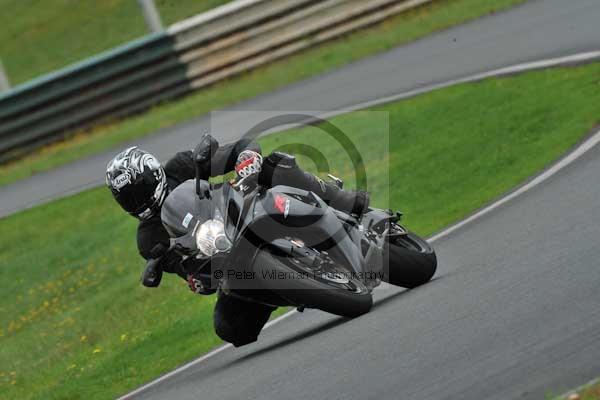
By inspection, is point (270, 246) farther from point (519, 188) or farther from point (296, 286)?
point (519, 188)

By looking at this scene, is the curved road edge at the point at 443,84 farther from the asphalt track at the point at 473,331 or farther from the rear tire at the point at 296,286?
the rear tire at the point at 296,286

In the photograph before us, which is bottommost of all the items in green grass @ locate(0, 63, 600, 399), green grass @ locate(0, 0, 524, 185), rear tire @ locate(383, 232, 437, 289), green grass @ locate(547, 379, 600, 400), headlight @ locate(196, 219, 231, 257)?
green grass @ locate(0, 63, 600, 399)

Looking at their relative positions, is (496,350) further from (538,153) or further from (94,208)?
(94,208)

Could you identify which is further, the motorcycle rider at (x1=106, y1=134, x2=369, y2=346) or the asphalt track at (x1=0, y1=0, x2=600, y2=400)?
the motorcycle rider at (x1=106, y1=134, x2=369, y2=346)

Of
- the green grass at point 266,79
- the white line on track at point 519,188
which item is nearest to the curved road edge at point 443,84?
the white line on track at point 519,188

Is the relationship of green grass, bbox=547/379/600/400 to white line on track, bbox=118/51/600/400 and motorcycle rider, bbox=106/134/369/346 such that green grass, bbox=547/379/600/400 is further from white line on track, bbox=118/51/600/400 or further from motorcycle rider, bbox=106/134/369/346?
white line on track, bbox=118/51/600/400

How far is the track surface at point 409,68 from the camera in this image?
1437 cm

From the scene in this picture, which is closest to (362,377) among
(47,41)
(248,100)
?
(248,100)

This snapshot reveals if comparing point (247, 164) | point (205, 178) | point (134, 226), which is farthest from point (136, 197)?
point (134, 226)

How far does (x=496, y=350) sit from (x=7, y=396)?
5.58 meters

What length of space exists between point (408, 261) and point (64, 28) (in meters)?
14.5

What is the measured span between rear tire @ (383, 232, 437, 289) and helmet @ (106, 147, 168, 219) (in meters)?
1.57

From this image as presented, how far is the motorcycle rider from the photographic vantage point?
702 cm

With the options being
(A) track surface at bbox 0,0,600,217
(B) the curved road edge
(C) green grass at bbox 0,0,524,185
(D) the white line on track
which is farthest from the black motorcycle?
(C) green grass at bbox 0,0,524,185
